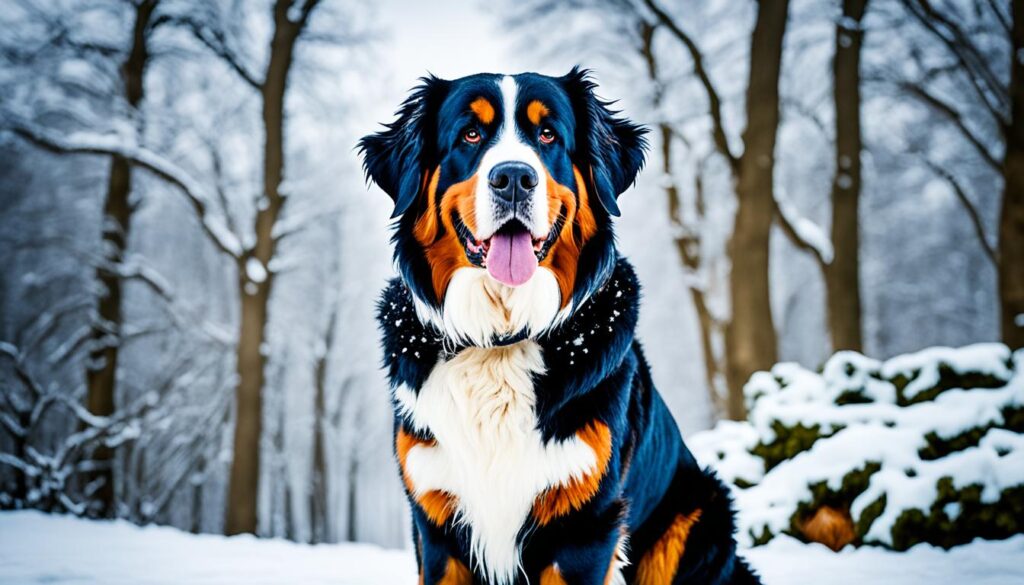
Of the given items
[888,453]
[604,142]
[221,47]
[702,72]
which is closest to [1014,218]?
[702,72]

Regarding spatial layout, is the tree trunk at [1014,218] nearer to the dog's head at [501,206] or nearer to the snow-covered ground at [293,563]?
the snow-covered ground at [293,563]

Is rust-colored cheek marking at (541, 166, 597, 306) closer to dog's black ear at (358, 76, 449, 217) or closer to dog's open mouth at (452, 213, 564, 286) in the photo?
dog's open mouth at (452, 213, 564, 286)

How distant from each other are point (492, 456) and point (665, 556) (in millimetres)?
852

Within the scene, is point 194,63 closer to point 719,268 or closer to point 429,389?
point 429,389

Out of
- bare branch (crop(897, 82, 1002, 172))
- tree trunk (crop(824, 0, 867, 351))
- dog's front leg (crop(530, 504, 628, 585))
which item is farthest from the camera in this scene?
bare branch (crop(897, 82, 1002, 172))

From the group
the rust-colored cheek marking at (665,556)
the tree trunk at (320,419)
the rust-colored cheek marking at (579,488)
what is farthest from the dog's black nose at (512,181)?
the tree trunk at (320,419)

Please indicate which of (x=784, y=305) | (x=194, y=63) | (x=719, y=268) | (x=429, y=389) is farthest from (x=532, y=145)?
(x=784, y=305)

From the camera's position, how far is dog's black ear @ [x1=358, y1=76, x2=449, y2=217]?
8.66ft

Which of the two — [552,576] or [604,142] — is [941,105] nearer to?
[604,142]

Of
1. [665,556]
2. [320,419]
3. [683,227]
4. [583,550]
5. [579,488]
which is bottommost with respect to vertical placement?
[320,419]

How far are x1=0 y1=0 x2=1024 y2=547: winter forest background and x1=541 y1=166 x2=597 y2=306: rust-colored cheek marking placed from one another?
191 centimetres

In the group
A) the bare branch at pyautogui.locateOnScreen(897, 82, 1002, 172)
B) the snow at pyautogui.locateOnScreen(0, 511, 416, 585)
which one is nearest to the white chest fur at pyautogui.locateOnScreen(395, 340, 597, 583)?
the snow at pyautogui.locateOnScreen(0, 511, 416, 585)

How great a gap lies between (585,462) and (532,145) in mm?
1145

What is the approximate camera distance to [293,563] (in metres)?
4.07
